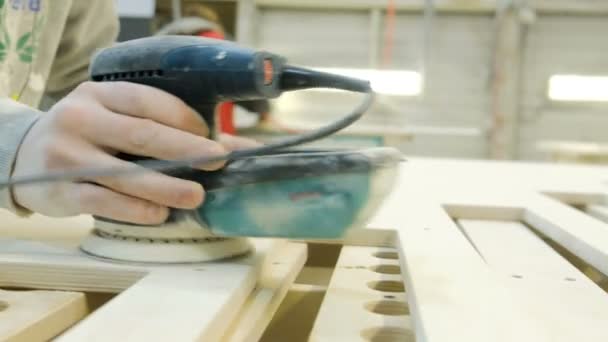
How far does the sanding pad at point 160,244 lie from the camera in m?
0.54

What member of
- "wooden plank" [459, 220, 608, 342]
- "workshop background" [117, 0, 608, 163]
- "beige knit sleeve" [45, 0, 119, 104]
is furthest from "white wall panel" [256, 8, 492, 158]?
"wooden plank" [459, 220, 608, 342]

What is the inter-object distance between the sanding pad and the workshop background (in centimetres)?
349

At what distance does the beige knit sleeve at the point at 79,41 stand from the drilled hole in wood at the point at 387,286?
2.89ft

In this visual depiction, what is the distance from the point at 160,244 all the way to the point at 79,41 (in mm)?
832

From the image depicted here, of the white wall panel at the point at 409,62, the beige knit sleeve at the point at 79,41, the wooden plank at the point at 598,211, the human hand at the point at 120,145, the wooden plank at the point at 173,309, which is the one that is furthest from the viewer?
the white wall panel at the point at 409,62

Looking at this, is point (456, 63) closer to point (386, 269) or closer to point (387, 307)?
point (386, 269)

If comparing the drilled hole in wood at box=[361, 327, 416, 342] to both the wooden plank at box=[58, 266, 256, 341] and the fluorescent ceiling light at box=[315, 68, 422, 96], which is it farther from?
the fluorescent ceiling light at box=[315, 68, 422, 96]

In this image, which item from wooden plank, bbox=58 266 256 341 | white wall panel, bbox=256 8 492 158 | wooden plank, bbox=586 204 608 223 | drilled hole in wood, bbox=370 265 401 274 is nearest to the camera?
wooden plank, bbox=58 266 256 341

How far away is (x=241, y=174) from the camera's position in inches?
20.1

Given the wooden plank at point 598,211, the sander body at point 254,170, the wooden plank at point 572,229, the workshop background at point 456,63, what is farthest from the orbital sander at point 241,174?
the workshop background at point 456,63

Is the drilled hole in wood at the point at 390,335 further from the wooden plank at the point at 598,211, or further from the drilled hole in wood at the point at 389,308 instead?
the wooden plank at the point at 598,211

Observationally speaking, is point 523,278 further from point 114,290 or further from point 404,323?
point 114,290

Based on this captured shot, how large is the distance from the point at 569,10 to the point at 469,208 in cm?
367

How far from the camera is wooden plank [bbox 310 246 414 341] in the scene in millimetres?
441
